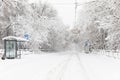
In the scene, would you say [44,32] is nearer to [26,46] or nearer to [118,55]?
[26,46]

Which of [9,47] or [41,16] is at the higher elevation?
[41,16]

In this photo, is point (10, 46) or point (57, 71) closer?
point (57, 71)

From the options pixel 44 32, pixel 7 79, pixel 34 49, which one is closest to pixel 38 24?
pixel 44 32

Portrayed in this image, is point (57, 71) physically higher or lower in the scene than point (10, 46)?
lower

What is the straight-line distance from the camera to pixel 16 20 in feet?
179

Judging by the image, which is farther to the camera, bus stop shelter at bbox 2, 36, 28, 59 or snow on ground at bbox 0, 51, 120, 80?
bus stop shelter at bbox 2, 36, 28, 59

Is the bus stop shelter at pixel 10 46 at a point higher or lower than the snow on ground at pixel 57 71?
higher

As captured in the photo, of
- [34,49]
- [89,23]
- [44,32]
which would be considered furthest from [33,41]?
[89,23]

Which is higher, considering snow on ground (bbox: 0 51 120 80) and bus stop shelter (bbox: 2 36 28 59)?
bus stop shelter (bbox: 2 36 28 59)

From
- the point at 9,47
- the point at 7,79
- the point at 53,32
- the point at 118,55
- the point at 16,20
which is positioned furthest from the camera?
the point at 53,32

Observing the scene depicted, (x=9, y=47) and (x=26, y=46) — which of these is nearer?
(x=9, y=47)

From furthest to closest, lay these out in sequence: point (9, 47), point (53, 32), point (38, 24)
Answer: point (53, 32) < point (38, 24) < point (9, 47)

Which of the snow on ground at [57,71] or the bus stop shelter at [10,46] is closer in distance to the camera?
the snow on ground at [57,71]

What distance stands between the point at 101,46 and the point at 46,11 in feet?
76.9
